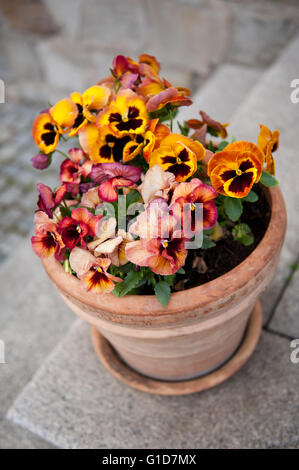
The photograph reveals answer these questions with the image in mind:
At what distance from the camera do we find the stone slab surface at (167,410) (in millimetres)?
1094

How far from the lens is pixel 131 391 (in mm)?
1225

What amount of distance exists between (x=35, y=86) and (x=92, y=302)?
10.3ft

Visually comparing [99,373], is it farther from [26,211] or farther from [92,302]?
[26,211]

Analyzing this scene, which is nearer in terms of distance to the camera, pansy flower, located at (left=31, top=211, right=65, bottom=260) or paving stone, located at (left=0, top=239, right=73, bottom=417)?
pansy flower, located at (left=31, top=211, right=65, bottom=260)

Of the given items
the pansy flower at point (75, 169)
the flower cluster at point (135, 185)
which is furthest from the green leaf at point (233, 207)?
the pansy flower at point (75, 169)

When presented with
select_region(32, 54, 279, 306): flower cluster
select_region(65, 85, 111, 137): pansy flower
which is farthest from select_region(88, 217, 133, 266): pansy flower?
select_region(65, 85, 111, 137): pansy flower

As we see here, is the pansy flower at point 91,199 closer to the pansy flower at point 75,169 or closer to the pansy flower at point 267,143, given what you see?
the pansy flower at point 75,169

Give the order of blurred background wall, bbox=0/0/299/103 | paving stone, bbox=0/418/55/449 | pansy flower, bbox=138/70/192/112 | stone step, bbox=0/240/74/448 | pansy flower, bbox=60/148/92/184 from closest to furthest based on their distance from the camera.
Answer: pansy flower, bbox=138/70/192/112
pansy flower, bbox=60/148/92/184
paving stone, bbox=0/418/55/449
stone step, bbox=0/240/74/448
blurred background wall, bbox=0/0/299/103

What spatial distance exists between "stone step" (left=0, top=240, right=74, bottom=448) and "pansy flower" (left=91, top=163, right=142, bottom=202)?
862mm

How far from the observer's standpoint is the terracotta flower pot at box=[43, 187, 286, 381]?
824 millimetres

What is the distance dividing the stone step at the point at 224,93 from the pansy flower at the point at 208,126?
1073mm

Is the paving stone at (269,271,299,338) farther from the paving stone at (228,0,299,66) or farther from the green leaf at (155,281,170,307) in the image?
the paving stone at (228,0,299,66)

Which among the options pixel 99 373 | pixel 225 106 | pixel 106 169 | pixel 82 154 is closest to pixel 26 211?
pixel 225 106

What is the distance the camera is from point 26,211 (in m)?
2.49
